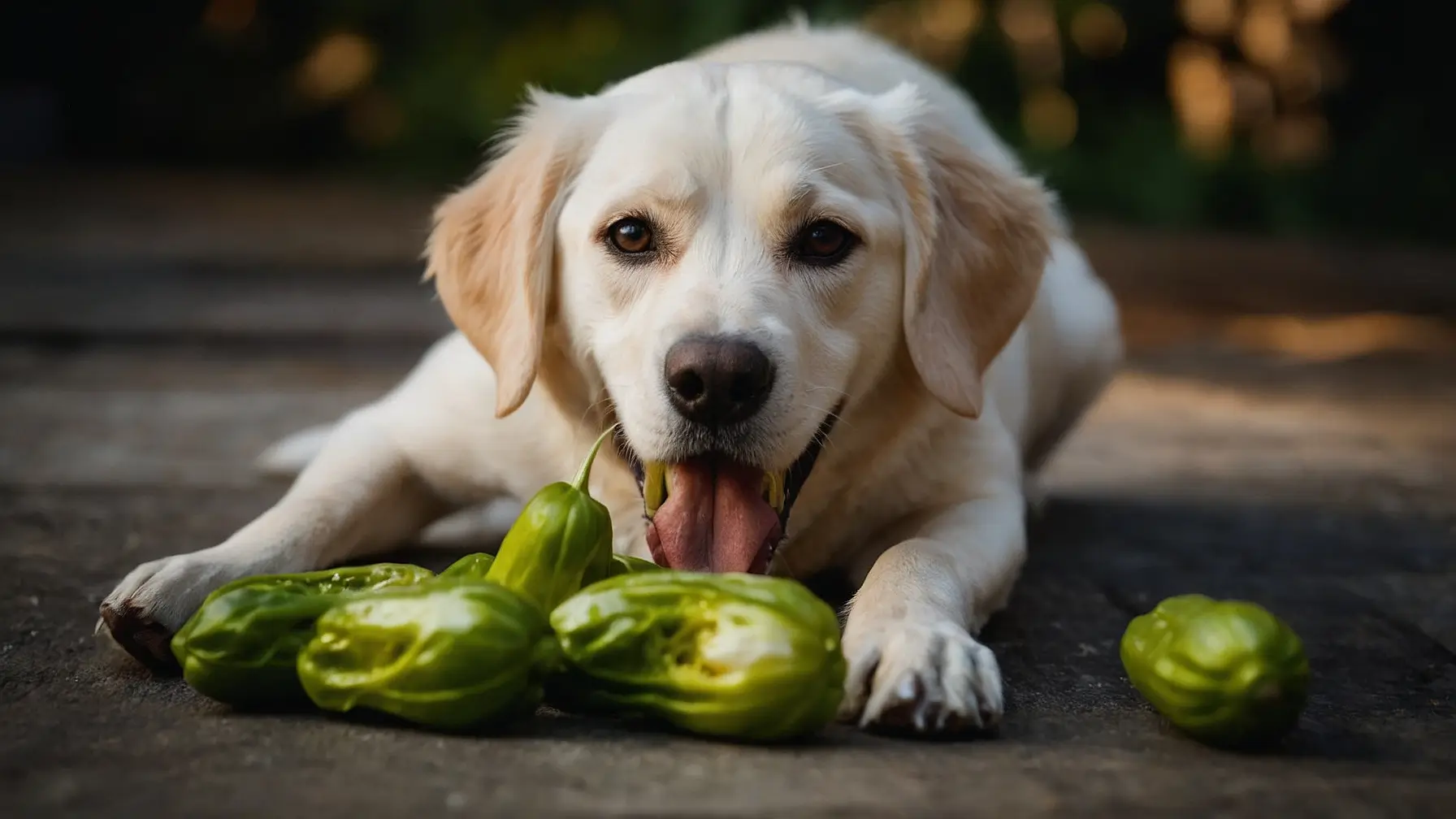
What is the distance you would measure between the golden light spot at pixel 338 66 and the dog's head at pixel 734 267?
10.1 m

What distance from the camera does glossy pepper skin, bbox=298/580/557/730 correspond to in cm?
205

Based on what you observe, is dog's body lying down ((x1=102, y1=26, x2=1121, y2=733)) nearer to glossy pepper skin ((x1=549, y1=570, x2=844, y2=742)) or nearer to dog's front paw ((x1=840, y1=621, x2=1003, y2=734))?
dog's front paw ((x1=840, y1=621, x2=1003, y2=734))

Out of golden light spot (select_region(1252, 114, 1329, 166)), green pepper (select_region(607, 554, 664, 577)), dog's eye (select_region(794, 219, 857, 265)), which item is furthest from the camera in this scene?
golden light spot (select_region(1252, 114, 1329, 166))

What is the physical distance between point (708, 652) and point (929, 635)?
40 cm

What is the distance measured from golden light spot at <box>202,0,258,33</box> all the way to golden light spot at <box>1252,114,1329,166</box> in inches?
335

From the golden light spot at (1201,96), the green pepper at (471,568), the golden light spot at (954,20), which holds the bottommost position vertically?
the golden light spot at (1201,96)

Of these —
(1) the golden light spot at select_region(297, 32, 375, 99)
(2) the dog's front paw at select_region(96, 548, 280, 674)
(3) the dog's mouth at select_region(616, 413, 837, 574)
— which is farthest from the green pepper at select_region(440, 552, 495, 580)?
(1) the golden light spot at select_region(297, 32, 375, 99)

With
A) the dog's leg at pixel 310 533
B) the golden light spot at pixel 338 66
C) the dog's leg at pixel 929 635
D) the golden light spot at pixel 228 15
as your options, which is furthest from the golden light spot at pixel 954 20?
the dog's leg at pixel 929 635

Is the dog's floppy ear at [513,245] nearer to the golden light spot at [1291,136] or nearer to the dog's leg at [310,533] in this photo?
the dog's leg at [310,533]

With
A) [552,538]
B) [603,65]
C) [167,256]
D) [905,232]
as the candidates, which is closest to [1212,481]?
[905,232]

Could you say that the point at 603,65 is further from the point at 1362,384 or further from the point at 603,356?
the point at 603,356

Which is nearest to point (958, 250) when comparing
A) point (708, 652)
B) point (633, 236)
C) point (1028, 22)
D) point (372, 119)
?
point (633, 236)

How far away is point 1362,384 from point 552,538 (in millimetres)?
5686

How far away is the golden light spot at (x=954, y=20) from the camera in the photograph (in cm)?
1062
